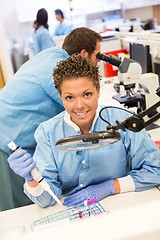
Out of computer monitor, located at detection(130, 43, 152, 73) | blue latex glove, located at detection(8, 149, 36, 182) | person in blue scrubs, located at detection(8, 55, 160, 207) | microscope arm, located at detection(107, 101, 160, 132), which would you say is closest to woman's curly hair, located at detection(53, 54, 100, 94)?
person in blue scrubs, located at detection(8, 55, 160, 207)

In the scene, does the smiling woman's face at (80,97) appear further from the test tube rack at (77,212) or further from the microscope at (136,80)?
the microscope at (136,80)

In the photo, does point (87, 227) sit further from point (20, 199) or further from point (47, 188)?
point (20, 199)

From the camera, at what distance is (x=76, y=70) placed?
115 centimetres

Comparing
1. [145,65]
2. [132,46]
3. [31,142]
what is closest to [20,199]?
[31,142]

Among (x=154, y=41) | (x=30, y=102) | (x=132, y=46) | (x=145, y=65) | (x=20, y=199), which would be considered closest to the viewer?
(x=30, y=102)

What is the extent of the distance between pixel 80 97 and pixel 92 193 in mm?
397

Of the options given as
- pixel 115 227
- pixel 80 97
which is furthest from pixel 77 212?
pixel 115 227

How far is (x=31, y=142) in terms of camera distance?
1664 millimetres

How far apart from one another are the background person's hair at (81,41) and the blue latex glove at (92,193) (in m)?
0.90

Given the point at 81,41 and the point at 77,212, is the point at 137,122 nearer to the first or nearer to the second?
the point at 77,212

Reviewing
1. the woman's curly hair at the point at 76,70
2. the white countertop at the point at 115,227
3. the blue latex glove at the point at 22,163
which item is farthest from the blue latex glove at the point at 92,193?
the white countertop at the point at 115,227

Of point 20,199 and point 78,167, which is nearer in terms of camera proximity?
point 78,167

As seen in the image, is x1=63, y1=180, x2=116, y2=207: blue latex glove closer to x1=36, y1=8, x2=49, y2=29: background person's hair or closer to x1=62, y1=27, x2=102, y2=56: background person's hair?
x1=62, y1=27, x2=102, y2=56: background person's hair

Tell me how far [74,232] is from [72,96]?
846 mm
